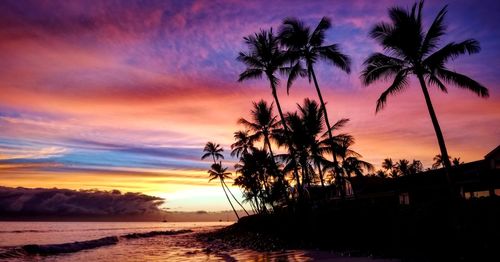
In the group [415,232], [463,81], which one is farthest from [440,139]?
[415,232]

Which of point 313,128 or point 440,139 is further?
point 313,128

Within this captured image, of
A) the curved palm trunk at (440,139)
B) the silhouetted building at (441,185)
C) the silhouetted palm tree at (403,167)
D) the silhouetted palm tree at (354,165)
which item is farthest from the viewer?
the silhouetted palm tree at (403,167)

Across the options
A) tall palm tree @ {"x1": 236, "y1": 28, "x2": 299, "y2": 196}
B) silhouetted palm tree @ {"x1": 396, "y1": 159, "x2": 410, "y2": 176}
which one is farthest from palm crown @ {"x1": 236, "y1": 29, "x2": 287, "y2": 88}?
silhouetted palm tree @ {"x1": 396, "y1": 159, "x2": 410, "y2": 176}

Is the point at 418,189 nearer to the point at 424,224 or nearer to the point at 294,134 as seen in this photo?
the point at 294,134

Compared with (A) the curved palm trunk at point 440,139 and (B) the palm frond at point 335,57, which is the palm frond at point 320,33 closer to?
(B) the palm frond at point 335,57

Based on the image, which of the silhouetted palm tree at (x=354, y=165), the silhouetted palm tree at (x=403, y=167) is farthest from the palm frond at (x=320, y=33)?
the silhouetted palm tree at (x=403, y=167)

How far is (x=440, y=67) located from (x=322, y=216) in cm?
1114

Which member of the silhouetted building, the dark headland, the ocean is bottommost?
the ocean

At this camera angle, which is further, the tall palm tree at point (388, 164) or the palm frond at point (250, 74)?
the tall palm tree at point (388, 164)

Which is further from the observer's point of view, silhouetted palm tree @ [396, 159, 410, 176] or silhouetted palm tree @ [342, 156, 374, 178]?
silhouetted palm tree @ [396, 159, 410, 176]

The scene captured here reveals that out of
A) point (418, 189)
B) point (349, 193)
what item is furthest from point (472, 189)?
point (349, 193)

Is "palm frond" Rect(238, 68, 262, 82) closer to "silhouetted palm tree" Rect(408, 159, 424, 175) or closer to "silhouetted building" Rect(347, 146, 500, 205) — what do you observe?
"silhouetted building" Rect(347, 146, 500, 205)

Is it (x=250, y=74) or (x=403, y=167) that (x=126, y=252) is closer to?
(x=250, y=74)

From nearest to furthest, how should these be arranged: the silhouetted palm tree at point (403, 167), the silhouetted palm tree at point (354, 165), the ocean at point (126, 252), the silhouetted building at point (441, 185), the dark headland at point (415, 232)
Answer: the dark headland at point (415, 232), the ocean at point (126, 252), the silhouetted building at point (441, 185), the silhouetted palm tree at point (354, 165), the silhouetted palm tree at point (403, 167)
